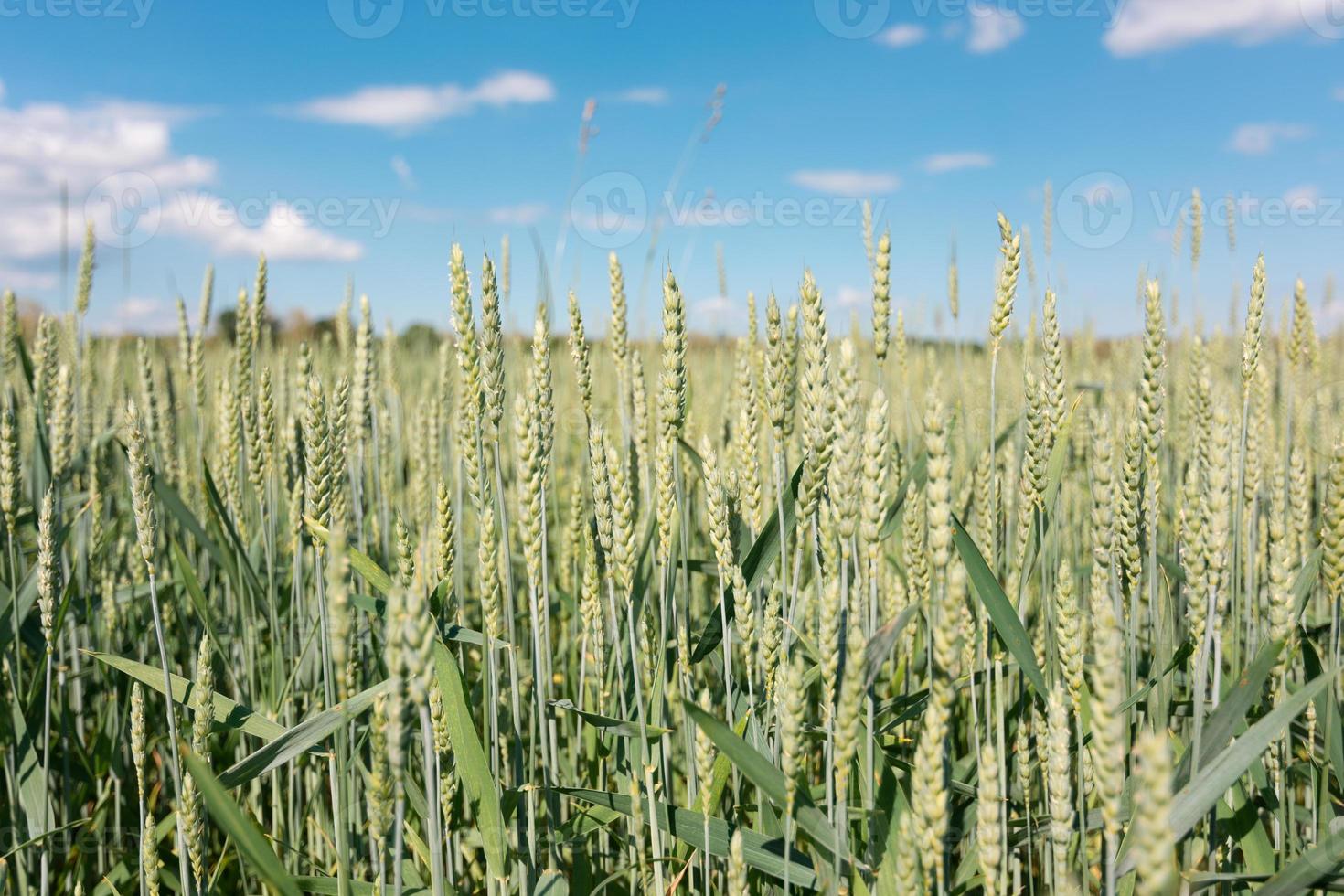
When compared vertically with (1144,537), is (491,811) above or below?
below

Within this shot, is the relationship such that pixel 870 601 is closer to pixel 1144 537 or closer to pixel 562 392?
pixel 1144 537

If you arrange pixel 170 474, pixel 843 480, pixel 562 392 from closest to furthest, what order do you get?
pixel 843 480 < pixel 170 474 < pixel 562 392

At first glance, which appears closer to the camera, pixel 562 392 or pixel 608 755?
pixel 608 755

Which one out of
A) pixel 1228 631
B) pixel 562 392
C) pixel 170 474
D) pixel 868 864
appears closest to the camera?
pixel 868 864

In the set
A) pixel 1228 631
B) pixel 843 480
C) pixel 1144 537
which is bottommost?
pixel 1228 631

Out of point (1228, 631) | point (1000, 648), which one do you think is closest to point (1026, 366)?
point (1000, 648)

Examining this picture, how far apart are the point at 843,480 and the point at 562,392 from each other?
13.9 ft

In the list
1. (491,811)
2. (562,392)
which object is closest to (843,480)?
(491,811)

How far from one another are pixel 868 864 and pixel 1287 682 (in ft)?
3.79

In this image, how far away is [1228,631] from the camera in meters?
1.69

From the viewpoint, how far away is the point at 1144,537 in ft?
5.01

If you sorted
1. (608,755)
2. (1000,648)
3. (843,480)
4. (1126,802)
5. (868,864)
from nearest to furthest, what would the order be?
1. (843,480)
2. (868,864)
3. (1126,802)
4. (1000,648)
5. (608,755)

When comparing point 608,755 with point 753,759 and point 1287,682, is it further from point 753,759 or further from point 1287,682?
point 1287,682

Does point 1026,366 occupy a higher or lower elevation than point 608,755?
higher
